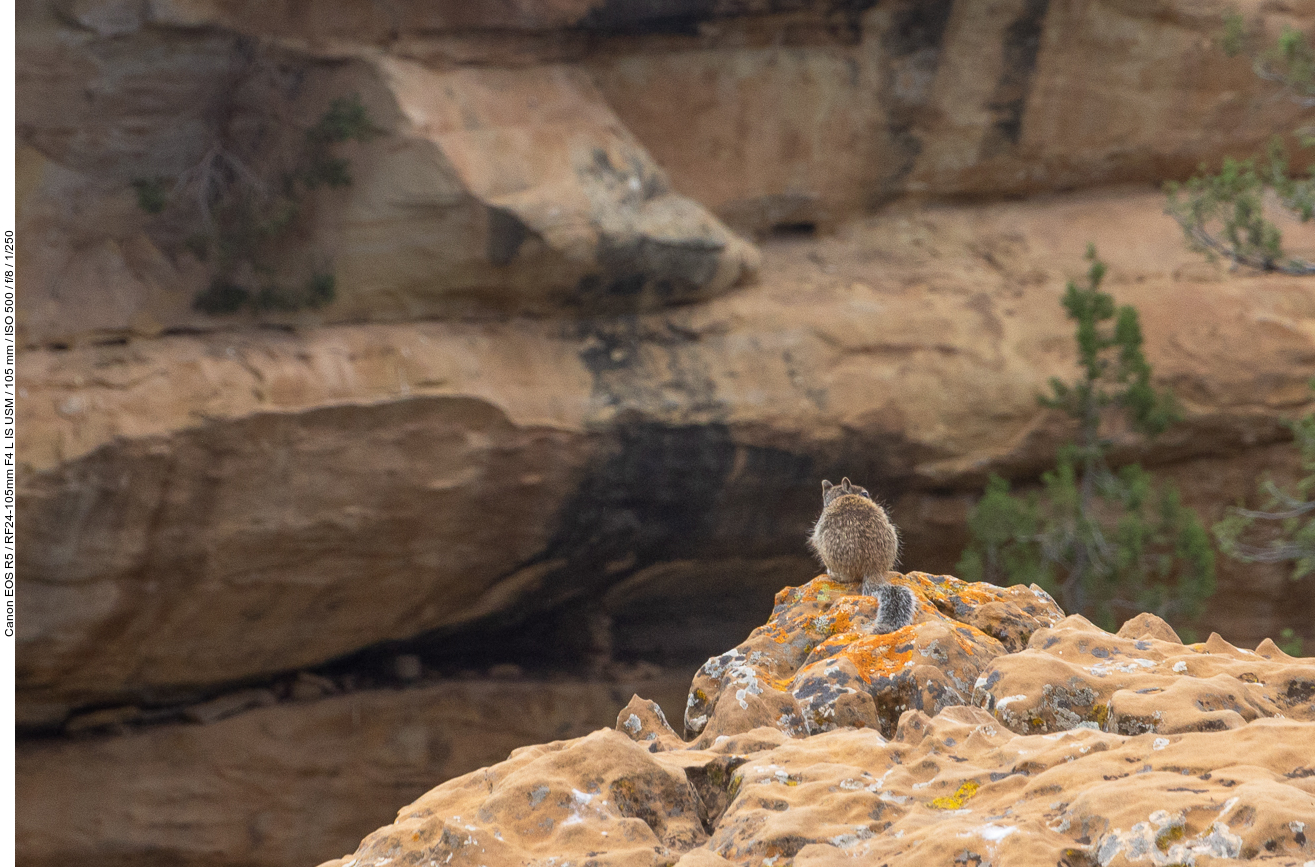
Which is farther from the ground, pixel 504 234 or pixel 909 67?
pixel 909 67

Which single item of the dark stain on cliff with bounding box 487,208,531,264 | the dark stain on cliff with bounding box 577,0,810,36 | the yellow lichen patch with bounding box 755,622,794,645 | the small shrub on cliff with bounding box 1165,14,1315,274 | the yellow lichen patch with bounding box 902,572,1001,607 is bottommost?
the yellow lichen patch with bounding box 755,622,794,645

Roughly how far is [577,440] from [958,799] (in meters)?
8.59

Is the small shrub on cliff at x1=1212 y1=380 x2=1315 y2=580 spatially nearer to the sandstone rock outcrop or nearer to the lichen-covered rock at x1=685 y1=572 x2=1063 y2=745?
the lichen-covered rock at x1=685 y1=572 x2=1063 y2=745

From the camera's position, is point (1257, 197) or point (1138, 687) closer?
point (1138, 687)

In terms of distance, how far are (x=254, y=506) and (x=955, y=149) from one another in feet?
27.9

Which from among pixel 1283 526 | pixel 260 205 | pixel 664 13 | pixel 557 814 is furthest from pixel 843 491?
pixel 1283 526

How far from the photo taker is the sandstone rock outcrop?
101 inches

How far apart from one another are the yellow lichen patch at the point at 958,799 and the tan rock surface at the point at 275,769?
9981mm

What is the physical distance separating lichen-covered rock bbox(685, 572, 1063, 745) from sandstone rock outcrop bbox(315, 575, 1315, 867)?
0.12ft

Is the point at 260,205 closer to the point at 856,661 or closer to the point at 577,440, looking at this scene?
the point at 577,440

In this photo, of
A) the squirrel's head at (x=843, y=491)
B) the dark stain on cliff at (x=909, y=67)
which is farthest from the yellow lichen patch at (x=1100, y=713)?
the dark stain on cliff at (x=909, y=67)

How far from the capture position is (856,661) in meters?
4.15

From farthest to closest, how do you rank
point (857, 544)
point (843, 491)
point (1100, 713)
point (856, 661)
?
Result: point (843, 491), point (857, 544), point (856, 661), point (1100, 713)

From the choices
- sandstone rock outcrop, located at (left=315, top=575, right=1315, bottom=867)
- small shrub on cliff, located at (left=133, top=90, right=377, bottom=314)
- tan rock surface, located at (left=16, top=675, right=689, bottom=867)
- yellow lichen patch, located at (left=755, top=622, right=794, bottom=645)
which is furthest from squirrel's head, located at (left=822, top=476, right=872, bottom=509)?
tan rock surface, located at (left=16, top=675, right=689, bottom=867)
